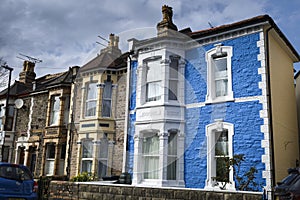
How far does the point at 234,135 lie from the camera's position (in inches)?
405

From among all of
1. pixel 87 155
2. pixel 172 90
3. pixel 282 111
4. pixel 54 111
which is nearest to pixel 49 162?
pixel 54 111

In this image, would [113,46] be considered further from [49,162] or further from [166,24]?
[49,162]

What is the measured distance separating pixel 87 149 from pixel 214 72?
7217 millimetres

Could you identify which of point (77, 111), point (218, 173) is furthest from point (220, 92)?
point (77, 111)

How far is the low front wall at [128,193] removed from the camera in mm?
7428

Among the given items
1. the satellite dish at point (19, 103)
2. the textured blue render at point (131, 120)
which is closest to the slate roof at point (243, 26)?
the textured blue render at point (131, 120)

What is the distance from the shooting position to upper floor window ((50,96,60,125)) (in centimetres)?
1734

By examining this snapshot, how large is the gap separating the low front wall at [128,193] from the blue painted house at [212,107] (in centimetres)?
223

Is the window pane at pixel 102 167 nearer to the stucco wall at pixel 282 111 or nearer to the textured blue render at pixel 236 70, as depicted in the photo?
the textured blue render at pixel 236 70

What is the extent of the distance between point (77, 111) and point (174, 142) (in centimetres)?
645

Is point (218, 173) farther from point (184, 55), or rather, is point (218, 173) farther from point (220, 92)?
point (184, 55)

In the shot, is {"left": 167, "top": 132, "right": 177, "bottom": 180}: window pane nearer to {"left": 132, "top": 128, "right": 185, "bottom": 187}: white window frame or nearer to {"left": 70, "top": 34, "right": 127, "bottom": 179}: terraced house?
{"left": 132, "top": 128, "right": 185, "bottom": 187}: white window frame

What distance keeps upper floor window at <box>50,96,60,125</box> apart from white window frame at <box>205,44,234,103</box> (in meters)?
9.53

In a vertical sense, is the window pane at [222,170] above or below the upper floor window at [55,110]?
below
